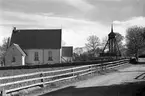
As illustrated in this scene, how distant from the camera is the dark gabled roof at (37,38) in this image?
171ft

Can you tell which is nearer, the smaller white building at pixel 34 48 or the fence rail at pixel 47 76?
the fence rail at pixel 47 76

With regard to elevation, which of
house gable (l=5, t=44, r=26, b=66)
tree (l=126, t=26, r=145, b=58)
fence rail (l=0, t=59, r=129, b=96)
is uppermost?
tree (l=126, t=26, r=145, b=58)

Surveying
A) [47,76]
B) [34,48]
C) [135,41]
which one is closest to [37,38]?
[34,48]

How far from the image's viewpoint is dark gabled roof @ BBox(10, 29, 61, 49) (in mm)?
52156

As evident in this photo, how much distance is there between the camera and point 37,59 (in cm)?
5122

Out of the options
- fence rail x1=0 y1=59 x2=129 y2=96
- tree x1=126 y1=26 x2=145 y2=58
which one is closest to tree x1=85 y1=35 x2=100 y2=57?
tree x1=126 y1=26 x2=145 y2=58

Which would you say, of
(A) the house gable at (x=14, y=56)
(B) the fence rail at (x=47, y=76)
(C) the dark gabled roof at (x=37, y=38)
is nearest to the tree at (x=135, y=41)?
(C) the dark gabled roof at (x=37, y=38)

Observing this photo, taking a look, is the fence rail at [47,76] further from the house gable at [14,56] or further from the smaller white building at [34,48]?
the house gable at [14,56]

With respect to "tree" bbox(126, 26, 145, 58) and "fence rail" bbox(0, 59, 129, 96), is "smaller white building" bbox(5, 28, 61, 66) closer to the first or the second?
"tree" bbox(126, 26, 145, 58)

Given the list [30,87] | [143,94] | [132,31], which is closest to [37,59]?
[132,31]

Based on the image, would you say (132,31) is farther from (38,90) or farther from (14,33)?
(38,90)

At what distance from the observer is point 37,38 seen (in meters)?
54.4

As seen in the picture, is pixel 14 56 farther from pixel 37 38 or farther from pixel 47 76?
pixel 47 76

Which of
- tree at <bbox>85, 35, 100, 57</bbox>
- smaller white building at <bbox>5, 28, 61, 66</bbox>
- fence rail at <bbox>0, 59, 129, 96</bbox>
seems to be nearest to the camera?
fence rail at <bbox>0, 59, 129, 96</bbox>
